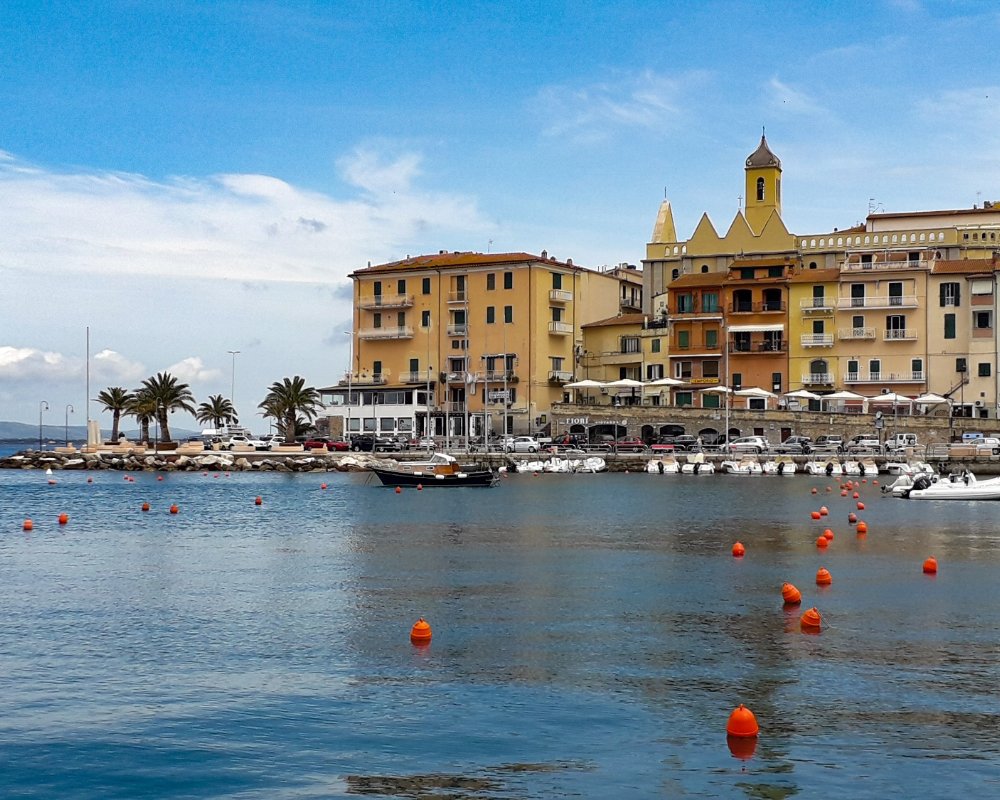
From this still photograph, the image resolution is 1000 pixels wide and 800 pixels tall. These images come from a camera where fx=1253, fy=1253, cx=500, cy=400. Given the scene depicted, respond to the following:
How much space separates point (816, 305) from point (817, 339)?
106 inches

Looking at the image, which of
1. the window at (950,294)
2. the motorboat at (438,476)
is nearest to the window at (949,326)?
the window at (950,294)

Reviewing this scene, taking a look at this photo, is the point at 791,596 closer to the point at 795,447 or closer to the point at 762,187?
the point at 795,447

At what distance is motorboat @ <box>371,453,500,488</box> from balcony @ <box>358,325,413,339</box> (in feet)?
120

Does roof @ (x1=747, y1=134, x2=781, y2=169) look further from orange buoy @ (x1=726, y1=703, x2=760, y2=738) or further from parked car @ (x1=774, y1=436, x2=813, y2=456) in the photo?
orange buoy @ (x1=726, y1=703, x2=760, y2=738)

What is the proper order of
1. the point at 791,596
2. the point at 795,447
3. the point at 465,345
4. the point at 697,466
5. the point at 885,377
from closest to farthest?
1. the point at 791,596
2. the point at 697,466
3. the point at 795,447
4. the point at 885,377
5. the point at 465,345

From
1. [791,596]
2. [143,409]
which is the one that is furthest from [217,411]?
[791,596]

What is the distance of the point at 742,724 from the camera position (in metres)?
16.0

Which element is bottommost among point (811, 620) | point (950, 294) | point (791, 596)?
point (811, 620)

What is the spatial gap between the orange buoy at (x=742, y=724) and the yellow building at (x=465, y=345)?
283ft

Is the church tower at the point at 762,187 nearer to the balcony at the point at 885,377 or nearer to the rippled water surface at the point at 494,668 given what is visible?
the balcony at the point at 885,377

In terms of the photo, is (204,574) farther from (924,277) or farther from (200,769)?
(924,277)

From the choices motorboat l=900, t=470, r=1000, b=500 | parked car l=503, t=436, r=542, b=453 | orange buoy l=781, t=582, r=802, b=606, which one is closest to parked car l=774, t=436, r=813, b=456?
parked car l=503, t=436, r=542, b=453

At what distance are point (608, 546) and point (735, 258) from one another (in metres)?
70.8

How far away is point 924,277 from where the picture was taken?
95938 millimetres
